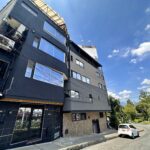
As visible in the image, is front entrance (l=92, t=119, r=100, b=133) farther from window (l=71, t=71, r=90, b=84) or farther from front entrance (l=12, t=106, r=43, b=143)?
front entrance (l=12, t=106, r=43, b=143)

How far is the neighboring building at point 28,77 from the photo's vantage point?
888cm

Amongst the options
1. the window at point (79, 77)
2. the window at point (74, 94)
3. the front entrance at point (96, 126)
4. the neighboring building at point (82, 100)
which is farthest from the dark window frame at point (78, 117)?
the window at point (79, 77)

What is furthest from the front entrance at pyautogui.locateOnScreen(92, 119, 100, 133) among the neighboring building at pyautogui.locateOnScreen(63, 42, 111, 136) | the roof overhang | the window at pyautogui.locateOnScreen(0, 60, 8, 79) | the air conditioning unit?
the air conditioning unit

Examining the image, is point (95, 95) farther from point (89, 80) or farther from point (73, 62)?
point (73, 62)

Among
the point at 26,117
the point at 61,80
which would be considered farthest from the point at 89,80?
the point at 26,117

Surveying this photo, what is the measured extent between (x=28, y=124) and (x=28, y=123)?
0.26 ft

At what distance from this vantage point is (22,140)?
31.6ft

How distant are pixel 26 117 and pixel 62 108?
456 cm

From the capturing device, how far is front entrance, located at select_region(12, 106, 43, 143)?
31.1 ft

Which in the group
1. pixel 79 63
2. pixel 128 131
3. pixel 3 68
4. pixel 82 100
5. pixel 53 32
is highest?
pixel 53 32

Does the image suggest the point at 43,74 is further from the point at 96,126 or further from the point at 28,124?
the point at 96,126

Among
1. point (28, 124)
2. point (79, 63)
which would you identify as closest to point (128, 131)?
point (79, 63)

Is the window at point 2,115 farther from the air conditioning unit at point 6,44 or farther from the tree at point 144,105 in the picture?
the tree at point 144,105

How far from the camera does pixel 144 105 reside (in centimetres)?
4953
